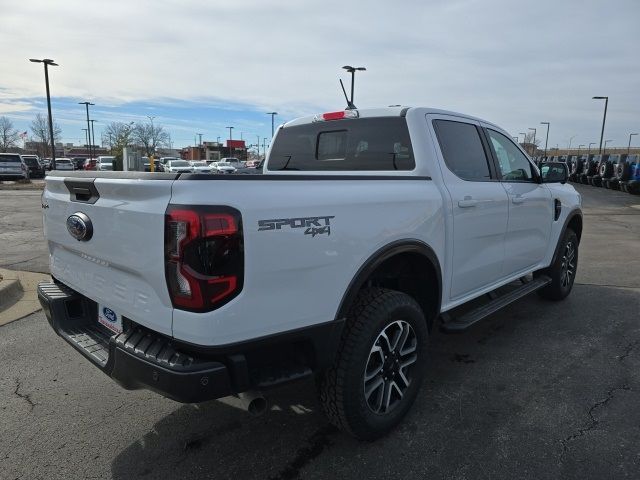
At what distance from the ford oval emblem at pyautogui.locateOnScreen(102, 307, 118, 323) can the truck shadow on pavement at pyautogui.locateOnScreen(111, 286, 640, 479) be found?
0.77m

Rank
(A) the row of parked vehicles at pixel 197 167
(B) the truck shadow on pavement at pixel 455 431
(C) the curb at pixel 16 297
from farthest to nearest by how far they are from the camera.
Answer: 1. (C) the curb at pixel 16 297
2. (A) the row of parked vehicles at pixel 197 167
3. (B) the truck shadow on pavement at pixel 455 431

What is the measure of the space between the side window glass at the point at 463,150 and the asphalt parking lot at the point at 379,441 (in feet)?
4.99

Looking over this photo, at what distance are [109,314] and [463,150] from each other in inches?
107

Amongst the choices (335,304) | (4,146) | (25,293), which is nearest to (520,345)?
(335,304)

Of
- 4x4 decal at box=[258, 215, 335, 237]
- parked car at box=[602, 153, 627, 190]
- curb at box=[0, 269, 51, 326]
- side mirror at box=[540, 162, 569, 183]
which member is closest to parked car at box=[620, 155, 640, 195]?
parked car at box=[602, 153, 627, 190]

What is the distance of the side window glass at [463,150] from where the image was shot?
3.56 metres

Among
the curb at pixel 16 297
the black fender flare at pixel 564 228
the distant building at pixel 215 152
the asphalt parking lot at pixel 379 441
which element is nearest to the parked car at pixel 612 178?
the black fender flare at pixel 564 228

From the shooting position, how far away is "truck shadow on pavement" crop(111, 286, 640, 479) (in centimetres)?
261

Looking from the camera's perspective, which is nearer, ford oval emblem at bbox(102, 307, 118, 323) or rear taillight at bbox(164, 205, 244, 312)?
rear taillight at bbox(164, 205, 244, 312)

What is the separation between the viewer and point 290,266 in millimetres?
2215

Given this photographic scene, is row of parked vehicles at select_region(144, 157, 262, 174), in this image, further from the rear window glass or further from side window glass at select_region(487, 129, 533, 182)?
side window glass at select_region(487, 129, 533, 182)

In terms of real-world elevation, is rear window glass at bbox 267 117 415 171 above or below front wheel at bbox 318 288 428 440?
above

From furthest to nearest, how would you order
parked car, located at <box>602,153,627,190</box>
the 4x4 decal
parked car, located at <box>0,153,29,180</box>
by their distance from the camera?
1. parked car, located at <box>0,153,29,180</box>
2. parked car, located at <box>602,153,627,190</box>
3. the 4x4 decal

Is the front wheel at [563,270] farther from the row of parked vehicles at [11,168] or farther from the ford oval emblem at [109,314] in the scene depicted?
the row of parked vehicles at [11,168]
